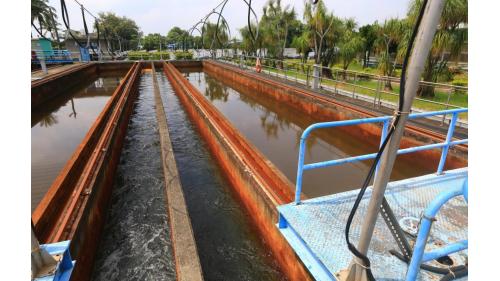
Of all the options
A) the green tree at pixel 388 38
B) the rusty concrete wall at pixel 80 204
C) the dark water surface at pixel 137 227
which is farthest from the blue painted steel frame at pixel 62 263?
the green tree at pixel 388 38

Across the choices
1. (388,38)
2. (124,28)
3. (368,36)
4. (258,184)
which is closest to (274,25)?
(368,36)

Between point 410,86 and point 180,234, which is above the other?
point 410,86

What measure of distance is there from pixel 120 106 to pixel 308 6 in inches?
540

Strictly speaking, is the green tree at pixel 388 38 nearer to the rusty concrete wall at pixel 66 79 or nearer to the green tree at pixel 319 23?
the green tree at pixel 319 23

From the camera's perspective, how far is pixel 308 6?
57.8 ft

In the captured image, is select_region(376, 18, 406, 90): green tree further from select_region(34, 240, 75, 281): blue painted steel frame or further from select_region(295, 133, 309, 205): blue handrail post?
select_region(34, 240, 75, 281): blue painted steel frame

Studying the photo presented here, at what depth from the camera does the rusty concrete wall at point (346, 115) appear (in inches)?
221

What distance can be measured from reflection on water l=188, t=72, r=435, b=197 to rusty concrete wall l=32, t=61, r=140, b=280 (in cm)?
363

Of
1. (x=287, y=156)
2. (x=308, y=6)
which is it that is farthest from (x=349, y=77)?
(x=287, y=156)

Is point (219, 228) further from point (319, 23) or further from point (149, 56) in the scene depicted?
point (149, 56)

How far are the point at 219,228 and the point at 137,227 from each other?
1.34m

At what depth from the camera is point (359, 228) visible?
2996 mm

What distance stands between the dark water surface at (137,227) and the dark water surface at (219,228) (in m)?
0.52

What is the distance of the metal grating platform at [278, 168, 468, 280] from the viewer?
2.52m
